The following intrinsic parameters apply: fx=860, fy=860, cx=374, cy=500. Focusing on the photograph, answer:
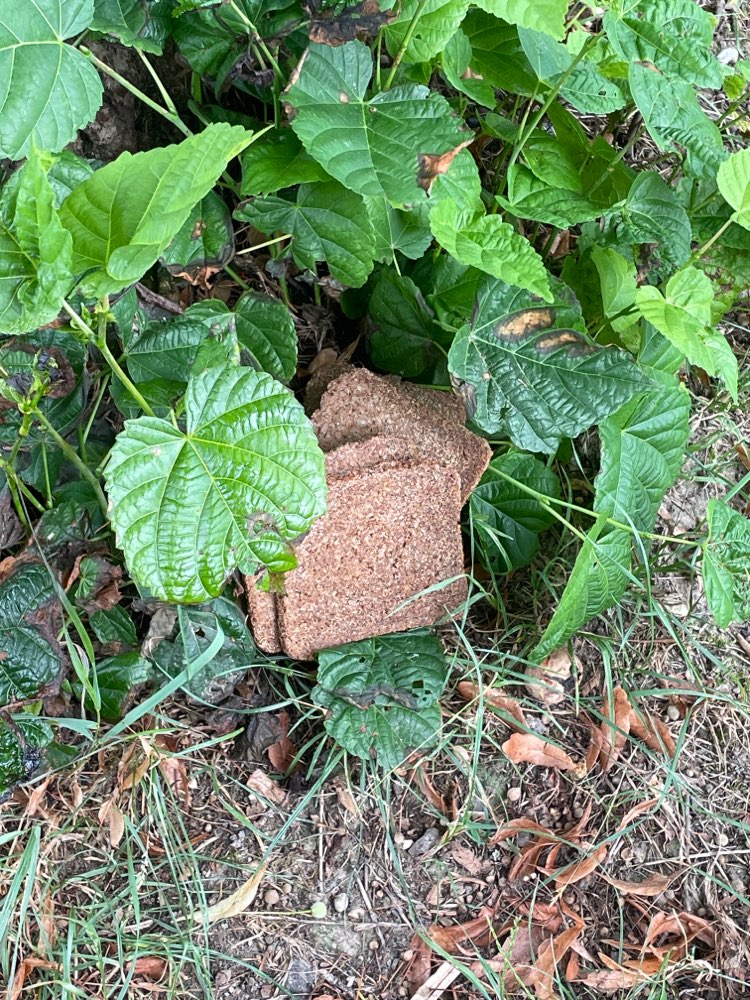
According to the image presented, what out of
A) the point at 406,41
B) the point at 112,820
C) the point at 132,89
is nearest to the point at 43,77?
the point at 132,89

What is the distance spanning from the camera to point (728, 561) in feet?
5.23

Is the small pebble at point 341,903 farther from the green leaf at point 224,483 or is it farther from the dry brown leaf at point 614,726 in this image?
the green leaf at point 224,483

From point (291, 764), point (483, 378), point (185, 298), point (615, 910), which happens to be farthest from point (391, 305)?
point (615, 910)

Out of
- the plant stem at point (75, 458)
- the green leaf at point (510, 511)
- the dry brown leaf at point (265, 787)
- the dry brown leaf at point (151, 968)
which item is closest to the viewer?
the plant stem at point (75, 458)

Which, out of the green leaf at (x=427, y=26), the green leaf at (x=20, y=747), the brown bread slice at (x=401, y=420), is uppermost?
the green leaf at (x=427, y=26)

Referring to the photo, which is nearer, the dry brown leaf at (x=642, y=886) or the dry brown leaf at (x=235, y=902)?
the dry brown leaf at (x=235, y=902)

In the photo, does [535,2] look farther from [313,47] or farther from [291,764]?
[291,764]

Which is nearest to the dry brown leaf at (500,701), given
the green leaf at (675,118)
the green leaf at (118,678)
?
the green leaf at (118,678)

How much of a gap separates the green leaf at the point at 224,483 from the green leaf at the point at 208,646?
1.09 ft

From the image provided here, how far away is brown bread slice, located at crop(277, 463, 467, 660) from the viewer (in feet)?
5.18

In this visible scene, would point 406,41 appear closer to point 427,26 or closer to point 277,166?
point 427,26

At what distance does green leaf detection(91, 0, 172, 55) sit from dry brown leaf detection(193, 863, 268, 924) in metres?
1.36

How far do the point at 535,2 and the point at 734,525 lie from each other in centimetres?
96

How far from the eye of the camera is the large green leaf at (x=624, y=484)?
1520 mm
